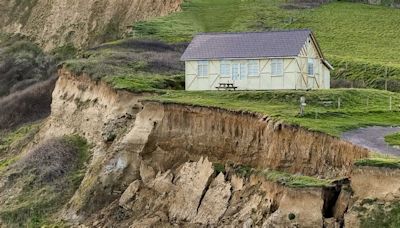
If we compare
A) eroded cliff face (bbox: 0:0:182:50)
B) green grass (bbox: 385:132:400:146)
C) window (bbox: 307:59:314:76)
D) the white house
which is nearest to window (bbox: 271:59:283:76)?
the white house

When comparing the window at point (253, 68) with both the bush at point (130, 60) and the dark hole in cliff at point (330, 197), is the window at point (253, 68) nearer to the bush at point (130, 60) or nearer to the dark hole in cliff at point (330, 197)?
the bush at point (130, 60)

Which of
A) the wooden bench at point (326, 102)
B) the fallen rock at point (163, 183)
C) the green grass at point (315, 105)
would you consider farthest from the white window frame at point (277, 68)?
the fallen rock at point (163, 183)

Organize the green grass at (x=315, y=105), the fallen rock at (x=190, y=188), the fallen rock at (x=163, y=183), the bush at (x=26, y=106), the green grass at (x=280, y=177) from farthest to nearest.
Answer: the bush at (x=26, y=106) → the fallen rock at (x=163, y=183) → the fallen rock at (x=190, y=188) → the green grass at (x=315, y=105) → the green grass at (x=280, y=177)

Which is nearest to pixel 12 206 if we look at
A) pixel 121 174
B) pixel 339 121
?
pixel 121 174

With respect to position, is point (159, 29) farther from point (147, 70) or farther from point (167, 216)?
point (167, 216)

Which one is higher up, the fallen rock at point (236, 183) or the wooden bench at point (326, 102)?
the wooden bench at point (326, 102)

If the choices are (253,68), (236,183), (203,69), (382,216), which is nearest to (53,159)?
(203,69)

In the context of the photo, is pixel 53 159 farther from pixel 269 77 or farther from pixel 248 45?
pixel 269 77
